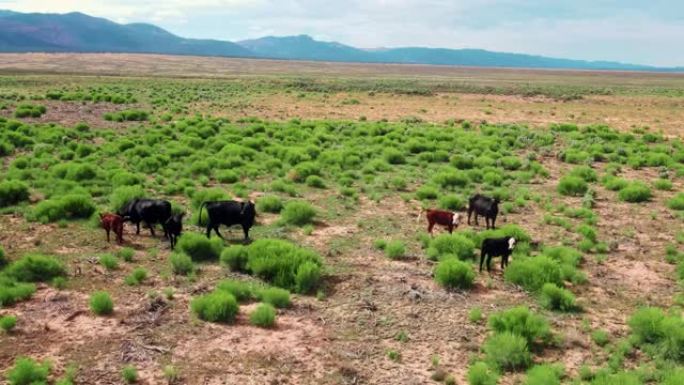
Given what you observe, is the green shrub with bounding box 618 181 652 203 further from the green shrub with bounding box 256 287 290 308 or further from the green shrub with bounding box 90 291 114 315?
the green shrub with bounding box 90 291 114 315

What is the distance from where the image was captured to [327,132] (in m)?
34.9

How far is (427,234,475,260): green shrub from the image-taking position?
13039mm

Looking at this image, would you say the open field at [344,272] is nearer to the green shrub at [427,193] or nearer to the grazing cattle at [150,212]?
the green shrub at [427,193]

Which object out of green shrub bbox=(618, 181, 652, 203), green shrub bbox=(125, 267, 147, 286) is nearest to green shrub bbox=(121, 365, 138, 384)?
green shrub bbox=(125, 267, 147, 286)

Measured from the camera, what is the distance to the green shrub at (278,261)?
441 inches

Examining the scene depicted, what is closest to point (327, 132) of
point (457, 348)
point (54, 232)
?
point (54, 232)

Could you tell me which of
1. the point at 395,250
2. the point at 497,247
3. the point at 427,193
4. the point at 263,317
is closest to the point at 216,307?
the point at 263,317

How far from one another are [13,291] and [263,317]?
454 centimetres

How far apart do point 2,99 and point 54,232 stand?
4104 centimetres

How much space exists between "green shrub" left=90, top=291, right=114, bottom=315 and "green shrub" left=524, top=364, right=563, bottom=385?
6.91 meters

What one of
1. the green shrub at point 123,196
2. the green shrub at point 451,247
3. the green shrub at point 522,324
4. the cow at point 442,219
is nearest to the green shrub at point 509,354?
the green shrub at point 522,324

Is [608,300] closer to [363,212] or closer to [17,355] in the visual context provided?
[363,212]

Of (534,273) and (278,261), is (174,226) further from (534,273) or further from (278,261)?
(534,273)

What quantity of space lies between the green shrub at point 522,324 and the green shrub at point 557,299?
1021 mm
